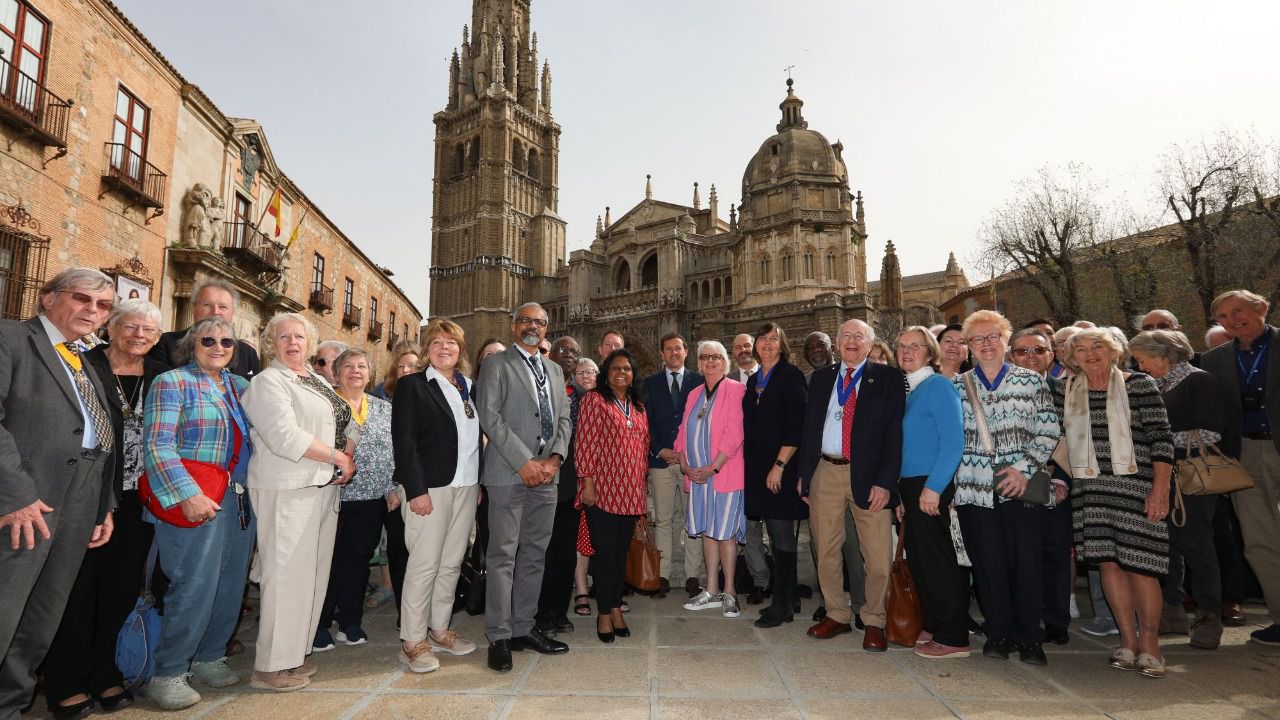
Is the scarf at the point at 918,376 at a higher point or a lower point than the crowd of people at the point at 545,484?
higher

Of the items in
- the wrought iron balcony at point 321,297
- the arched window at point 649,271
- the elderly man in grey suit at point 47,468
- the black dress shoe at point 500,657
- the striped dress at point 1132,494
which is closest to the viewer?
the elderly man in grey suit at point 47,468

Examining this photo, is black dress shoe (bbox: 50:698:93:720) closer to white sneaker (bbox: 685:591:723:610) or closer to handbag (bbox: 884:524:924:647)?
white sneaker (bbox: 685:591:723:610)

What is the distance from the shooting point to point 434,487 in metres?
4.10

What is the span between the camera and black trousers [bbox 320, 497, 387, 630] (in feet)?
15.3

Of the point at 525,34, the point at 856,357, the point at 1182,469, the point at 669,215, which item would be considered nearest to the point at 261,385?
the point at 856,357

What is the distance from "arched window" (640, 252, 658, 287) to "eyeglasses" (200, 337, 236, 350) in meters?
42.8

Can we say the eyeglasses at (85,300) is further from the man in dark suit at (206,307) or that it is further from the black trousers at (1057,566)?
the black trousers at (1057,566)

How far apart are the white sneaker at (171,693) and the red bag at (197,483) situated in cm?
85

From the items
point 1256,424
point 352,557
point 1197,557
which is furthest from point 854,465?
point 352,557

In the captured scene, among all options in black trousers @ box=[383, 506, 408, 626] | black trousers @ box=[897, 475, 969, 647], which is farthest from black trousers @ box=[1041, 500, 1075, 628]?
black trousers @ box=[383, 506, 408, 626]

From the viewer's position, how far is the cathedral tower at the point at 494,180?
5253cm

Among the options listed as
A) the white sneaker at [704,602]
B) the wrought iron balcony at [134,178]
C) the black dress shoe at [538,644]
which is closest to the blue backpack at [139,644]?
the black dress shoe at [538,644]

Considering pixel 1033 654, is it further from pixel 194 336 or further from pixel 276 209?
pixel 276 209

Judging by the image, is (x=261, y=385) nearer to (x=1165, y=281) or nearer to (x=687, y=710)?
(x=687, y=710)
